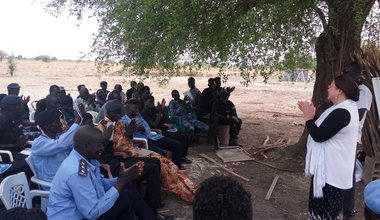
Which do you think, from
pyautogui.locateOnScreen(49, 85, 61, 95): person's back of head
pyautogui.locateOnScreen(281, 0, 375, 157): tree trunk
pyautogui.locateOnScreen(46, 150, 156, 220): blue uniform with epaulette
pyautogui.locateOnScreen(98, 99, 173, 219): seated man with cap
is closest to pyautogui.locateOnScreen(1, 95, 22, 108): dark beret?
pyautogui.locateOnScreen(98, 99, 173, 219): seated man with cap

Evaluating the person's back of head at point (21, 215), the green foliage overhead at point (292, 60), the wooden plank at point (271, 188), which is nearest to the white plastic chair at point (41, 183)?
the person's back of head at point (21, 215)

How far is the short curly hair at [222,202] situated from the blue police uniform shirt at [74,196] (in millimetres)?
1549

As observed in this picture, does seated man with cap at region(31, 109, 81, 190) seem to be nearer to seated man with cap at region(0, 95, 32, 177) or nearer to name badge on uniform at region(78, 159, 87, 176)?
name badge on uniform at region(78, 159, 87, 176)

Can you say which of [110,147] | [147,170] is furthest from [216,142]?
[110,147]

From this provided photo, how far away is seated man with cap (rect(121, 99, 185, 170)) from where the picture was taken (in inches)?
227

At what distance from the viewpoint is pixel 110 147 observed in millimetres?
4703

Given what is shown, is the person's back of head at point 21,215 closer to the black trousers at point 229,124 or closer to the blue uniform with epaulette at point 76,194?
the blue uniform with epaulette at point 76,194

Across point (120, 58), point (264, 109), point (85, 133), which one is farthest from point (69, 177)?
point (264, 109)

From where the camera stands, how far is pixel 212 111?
8273mm

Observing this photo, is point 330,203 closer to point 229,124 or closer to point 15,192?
point 15,192

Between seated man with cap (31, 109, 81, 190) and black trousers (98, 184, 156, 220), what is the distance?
0.84 m

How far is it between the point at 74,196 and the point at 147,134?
3.19 metres

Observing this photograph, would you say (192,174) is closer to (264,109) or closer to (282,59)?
(282,59)

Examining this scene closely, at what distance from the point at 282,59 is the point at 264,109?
34.6 ft
